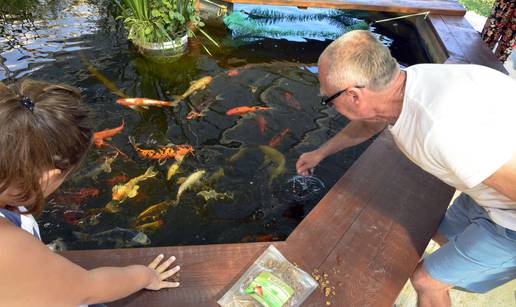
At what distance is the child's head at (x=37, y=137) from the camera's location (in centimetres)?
105

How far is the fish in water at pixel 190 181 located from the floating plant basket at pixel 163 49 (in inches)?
87.4

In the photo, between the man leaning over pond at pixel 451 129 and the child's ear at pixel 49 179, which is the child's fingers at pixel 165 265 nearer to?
the child's ear at pixel 49 179

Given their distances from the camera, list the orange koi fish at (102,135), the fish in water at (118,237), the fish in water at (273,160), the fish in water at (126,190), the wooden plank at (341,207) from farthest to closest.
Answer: the orange koi fish at (102,135)
the fish in water at (273,160)
the fish in water at (126,190)
the fish in water at (118,237)
the wooden plank at (341,207)

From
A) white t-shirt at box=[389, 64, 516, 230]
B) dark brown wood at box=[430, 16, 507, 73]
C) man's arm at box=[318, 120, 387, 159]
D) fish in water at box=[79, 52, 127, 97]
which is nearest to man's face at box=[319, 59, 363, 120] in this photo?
white t-shirt at box=[389, 64, 516, 230]

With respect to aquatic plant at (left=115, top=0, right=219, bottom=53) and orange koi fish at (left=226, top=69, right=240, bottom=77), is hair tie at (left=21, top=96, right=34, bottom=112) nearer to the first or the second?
orange koi fish at (left=226, top=69, right=240, bottom=77)

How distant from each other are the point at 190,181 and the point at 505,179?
237 centimetres

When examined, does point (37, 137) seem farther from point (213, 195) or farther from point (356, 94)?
point (213, 195)

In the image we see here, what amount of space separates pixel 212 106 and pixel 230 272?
250 centimetres

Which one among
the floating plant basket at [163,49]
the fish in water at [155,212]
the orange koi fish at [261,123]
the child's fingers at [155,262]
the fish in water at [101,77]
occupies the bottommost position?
the fish in water at [155,212]

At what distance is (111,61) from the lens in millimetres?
4703

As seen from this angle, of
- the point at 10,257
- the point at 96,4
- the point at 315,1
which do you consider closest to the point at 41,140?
the point at 10,257

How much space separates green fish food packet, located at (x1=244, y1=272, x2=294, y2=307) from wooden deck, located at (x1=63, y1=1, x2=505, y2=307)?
125 millimetres

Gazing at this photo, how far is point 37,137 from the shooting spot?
108 centimetres

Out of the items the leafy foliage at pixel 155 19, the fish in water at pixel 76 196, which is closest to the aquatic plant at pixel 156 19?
the leafy foliage at pixel 155 19
